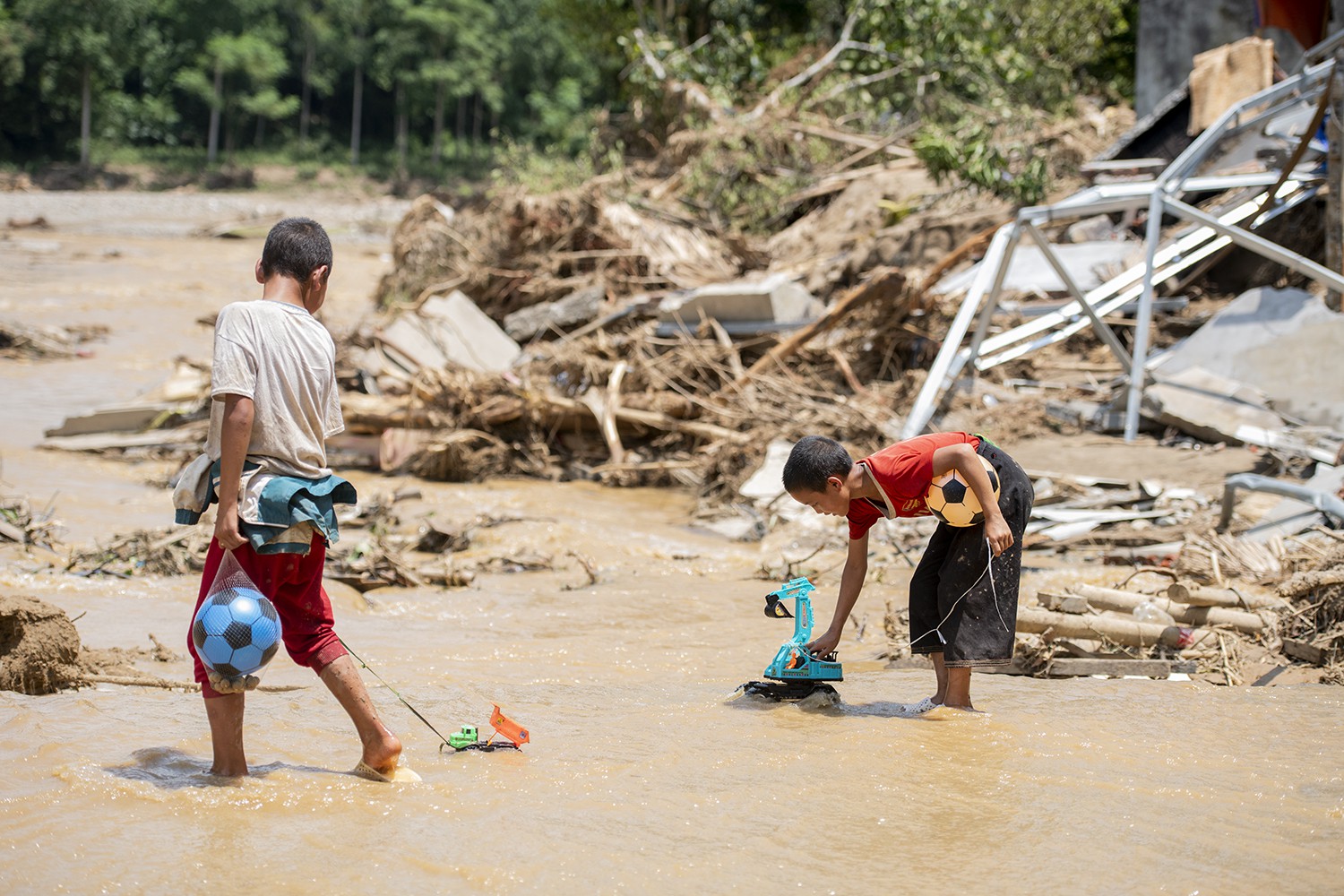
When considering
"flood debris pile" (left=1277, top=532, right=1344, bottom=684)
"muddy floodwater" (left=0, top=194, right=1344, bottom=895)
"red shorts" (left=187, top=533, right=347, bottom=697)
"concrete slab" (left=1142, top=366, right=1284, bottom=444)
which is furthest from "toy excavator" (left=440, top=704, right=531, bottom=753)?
"concrete slab" (left=1142, top=366, right=1284, bottom=444)

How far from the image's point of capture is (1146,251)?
8.51m

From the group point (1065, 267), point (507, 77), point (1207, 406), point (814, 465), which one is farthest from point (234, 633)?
point (507, 77)

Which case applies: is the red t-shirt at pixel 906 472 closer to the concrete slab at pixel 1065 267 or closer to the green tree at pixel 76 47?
the concrete slab at pixel 1065 267

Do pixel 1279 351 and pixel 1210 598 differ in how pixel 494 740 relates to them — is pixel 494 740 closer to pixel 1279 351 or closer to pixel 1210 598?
pixel 1210 598

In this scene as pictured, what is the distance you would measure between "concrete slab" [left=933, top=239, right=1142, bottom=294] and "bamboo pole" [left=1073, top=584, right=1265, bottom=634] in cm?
654

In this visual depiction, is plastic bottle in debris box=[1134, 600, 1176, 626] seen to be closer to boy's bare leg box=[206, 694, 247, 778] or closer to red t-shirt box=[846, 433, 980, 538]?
red t-shirt box=[846, 433, 980, 538]

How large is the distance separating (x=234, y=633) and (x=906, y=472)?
2020mm

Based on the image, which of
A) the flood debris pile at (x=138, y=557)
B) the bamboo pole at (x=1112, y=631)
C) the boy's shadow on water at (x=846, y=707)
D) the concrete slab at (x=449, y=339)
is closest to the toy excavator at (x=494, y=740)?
the boy's shadow on water at (x=846, y=707)

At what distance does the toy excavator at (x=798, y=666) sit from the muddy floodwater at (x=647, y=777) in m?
0.09

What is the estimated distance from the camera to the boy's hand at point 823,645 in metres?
3.69

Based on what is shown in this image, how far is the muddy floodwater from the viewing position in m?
2.50

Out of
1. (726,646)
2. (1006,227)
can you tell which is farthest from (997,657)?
(1006,227)

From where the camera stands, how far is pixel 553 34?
48719mm

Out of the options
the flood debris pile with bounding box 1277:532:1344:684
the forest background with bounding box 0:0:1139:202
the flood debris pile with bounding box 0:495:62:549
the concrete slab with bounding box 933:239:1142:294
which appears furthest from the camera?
the forest background with bounding box 0:0:1139:202
